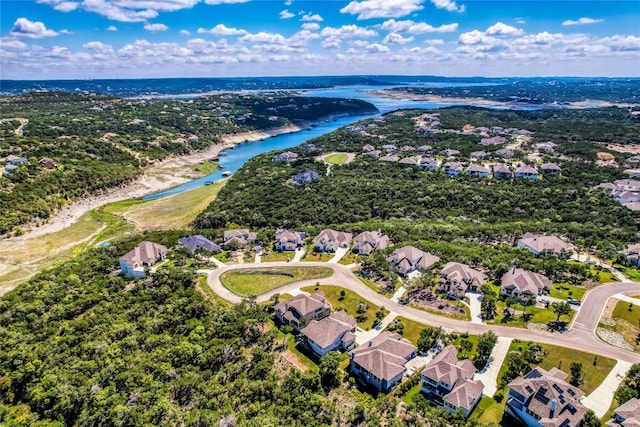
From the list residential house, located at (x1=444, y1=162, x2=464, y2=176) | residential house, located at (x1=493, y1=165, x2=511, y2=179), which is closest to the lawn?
residential house, located at (x1=493, y1=165, x2=511, y2=179)

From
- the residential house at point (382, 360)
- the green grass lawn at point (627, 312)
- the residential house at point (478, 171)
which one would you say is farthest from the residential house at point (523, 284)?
the residential house at point (478, 171)

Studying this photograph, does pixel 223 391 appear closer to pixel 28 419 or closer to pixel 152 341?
pixel 152 341

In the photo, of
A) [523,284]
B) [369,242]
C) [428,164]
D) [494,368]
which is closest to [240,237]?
[369,242]

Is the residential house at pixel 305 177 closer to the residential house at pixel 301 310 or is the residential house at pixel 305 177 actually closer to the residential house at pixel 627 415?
the residential house at pixel 301 310

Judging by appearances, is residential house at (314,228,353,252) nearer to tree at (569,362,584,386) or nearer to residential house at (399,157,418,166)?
tree at (569,362,584,386)

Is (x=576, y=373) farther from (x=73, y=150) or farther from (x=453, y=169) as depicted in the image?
(x=73, y=150)

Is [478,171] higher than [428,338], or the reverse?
[478,171]

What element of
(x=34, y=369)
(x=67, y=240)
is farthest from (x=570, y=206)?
(x=67, y=240)
